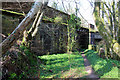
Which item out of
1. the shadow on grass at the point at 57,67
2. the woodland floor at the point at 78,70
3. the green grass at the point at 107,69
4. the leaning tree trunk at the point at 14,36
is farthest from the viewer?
the shadow on grass at the point at 57,67

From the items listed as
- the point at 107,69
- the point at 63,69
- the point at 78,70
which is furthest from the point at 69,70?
the point at 107,69

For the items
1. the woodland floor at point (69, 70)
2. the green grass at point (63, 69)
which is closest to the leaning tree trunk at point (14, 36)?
the woodland floor at point (69, 70)

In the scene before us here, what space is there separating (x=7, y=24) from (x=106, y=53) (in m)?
7.99

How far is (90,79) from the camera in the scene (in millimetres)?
4281

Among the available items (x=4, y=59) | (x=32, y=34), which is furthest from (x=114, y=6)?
(x=4, y=59)

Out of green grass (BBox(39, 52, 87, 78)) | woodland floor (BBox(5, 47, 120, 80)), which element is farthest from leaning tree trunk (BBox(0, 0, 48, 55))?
green grass (BBox(39, 52, 87, 78))

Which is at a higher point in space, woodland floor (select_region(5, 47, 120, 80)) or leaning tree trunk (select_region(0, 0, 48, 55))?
leaning tree trunk (select_region(0, 0, 48, 55))

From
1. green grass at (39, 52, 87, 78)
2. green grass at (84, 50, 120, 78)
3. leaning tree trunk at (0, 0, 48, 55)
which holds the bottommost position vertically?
green grass at (39, 52, 87, 78)

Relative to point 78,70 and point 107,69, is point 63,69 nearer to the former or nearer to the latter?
point 78,70

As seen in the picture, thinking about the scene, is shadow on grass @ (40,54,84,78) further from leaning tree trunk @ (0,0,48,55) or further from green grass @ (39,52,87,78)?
leaning tree trunk @ (0,0,48,55)

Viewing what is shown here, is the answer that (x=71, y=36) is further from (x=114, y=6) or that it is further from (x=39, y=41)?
(x=114, y=6)

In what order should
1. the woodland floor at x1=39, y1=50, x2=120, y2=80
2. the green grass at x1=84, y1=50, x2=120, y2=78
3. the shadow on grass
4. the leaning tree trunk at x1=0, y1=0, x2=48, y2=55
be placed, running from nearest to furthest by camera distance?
the leaning tree trunk at x1=0, y1=0, x2=48, y2=55, the green grass at x1=84, y1=50, x2=120, y2=78, the woodland floor at x1=39, y1=50, x2=120, y2=80, the shadow on grass

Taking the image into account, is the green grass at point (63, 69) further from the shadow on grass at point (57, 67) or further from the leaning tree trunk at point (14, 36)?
the leaning tree trunk at point (14, 36)

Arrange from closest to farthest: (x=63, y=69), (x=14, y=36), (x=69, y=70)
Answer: (x=14, y=36) → (x=69, y=70) → (x=63, y=69)
